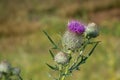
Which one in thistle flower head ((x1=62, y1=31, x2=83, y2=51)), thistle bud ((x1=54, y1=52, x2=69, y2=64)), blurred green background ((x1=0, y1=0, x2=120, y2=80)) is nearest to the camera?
thistle bud ((x1=54, y1=52, x2=69, y2=64))

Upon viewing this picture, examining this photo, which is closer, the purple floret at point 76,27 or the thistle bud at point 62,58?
the thistle bud at point 62,58

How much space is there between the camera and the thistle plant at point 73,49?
9.86 feet

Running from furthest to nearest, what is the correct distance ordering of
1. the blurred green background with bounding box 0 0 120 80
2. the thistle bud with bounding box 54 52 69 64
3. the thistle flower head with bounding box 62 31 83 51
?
1. the blurred green background with bounding box 0 0 120 80
2. the thistle flower head with bounding box 62 31 83 51
3. the thistle bud with bounding box 54 52 69 64

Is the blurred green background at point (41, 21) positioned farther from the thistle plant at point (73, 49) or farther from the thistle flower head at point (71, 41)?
the thistle plant at point (73, 49)

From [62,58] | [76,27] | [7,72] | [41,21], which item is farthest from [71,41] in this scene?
[41,21]

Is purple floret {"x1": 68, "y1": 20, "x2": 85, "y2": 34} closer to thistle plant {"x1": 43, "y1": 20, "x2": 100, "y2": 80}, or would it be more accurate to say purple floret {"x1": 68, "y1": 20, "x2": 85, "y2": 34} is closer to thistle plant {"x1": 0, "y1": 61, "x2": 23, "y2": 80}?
thistle plant {"x1": 43, "y1": 20, "x2": 100, "y2": 80}

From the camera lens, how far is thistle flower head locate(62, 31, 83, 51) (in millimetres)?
3123

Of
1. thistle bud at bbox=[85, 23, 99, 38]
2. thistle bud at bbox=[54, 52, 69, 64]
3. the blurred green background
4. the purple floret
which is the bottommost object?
thistle bud at bbox=[54, 52, 69, 64]

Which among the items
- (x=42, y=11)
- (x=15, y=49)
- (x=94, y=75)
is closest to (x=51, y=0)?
(x=42, y=11)

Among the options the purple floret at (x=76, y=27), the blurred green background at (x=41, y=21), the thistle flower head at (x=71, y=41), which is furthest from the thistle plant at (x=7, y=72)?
the blurred green background at (x=41, y=21)

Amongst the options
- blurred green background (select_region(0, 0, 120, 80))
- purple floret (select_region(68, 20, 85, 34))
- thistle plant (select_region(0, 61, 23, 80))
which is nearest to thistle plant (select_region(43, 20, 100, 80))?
purple floret (select_region(68, 20, 85, 34))

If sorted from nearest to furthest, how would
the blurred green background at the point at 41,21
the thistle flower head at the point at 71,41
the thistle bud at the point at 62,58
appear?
1. the thistle bud at the point at 62,58
2. the thistle flower head at the point at 71,41
3. the blurred green background at the point at 41,21

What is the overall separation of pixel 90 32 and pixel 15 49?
11447 millimetres

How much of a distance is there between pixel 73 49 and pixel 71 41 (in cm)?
15
